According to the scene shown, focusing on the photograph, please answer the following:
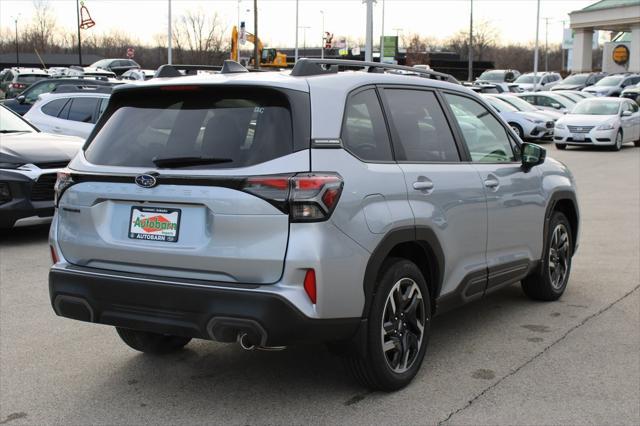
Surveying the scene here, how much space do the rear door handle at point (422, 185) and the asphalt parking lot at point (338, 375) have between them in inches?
44.3

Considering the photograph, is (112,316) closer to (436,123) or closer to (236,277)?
(236,277)

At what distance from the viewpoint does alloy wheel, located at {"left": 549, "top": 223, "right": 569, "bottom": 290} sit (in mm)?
6471

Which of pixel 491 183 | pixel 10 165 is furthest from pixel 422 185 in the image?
pixel 10 165

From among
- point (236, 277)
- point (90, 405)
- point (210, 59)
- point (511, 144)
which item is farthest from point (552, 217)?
point (210, 59)

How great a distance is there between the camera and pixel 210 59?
2739 inches

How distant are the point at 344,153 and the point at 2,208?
5885 millimetres

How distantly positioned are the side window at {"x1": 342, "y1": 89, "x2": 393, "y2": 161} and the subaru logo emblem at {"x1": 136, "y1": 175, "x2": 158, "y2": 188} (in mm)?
991

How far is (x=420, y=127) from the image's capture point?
16.1ft

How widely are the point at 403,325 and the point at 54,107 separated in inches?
473

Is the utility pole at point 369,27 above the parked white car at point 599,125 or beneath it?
above

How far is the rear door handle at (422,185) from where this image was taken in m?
4.55

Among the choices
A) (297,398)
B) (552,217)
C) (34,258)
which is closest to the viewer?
(297,398)

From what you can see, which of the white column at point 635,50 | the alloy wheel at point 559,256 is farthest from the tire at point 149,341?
the white column at point 635,50

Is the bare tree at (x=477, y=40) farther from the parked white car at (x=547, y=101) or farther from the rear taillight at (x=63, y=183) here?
the rear taillight at (x=63, y=183)
